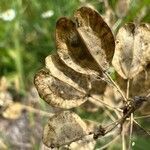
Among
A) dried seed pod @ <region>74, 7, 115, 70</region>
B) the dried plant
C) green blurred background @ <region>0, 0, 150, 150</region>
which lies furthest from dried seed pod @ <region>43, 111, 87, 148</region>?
green blurred background @ <region>0, 0, 150, 150</region>

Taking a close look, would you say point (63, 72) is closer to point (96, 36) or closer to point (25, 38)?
point (96, 36)

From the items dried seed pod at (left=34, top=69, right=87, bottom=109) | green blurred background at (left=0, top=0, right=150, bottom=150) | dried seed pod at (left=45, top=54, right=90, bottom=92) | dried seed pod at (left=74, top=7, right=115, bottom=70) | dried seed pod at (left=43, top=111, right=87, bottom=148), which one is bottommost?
dried seed pod at (left=43, top=111, right=87, bottom=148)

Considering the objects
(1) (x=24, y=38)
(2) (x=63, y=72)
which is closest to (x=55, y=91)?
(2) (x=63, y=72)

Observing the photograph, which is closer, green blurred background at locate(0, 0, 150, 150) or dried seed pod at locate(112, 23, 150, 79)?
dried seed pod at locate(112, 23, 150, 79)

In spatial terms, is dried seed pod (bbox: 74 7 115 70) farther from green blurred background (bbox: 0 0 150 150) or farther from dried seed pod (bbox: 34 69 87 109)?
green blurred background (bbox: 0 0 150 150)

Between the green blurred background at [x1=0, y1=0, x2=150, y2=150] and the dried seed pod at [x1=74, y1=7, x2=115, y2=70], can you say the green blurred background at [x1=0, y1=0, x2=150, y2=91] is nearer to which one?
the green blurred background at [x1=0, y1=0, x2=150, y2=150]

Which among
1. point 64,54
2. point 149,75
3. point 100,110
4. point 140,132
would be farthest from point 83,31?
point 100,110

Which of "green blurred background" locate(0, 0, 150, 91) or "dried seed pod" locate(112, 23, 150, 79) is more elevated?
"green blurred background" locate(0, 0, 150, 91)
